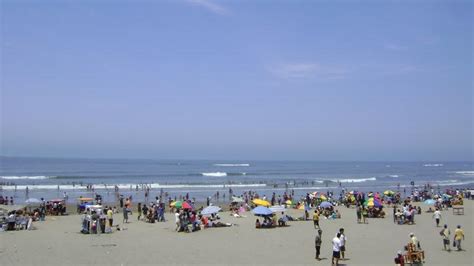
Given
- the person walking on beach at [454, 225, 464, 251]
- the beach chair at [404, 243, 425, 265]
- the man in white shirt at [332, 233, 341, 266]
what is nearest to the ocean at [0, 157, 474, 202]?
the person walking on beach at [454, 225, 464, 251]

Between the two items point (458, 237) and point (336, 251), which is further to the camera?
point (458, 237)

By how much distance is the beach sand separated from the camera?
1592cm

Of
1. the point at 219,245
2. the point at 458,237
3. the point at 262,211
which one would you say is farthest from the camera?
the point at 262,211

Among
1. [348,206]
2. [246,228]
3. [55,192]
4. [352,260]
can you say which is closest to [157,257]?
[352,260]

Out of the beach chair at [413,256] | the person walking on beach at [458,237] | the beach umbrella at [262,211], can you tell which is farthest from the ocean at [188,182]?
the beach chair at [413,256]

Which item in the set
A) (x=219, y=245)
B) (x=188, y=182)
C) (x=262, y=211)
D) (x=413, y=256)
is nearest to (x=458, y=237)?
(x=413, y=256)

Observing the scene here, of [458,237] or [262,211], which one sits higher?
[262,211]

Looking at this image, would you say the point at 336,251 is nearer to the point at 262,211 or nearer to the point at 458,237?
the point at 458,237

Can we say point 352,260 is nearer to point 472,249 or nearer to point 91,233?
point 472,249

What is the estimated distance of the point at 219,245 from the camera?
18875 mm

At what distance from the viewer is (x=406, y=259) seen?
50.3 ft

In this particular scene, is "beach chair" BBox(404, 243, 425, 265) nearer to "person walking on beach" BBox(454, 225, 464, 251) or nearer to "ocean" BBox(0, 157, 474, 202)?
"person walking on beach" BBox(454, 225, 464, 251)

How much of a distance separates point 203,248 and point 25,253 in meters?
6.34

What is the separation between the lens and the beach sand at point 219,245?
1592 centimetres
